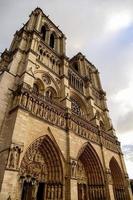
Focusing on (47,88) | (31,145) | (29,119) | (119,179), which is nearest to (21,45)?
(47,88)

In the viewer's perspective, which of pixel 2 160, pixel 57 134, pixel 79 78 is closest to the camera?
pixel 2 160

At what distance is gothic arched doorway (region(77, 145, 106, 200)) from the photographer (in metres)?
12.9

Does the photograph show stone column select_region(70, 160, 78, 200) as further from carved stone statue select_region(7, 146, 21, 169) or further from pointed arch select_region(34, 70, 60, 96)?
pointed arch select_region(34, 70, 60, 96)

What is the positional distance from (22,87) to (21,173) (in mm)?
5170

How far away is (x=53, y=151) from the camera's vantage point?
10.8 meters

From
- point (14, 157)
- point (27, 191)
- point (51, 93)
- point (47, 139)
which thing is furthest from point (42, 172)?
point (51, 93)

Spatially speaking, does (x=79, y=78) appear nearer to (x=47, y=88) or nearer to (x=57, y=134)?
(x=47, y=88)

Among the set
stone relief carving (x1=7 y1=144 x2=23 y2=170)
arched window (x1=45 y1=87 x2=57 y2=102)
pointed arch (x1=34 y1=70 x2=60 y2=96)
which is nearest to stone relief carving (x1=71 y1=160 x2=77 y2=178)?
stone relief carving (x1=7 y1=144 x2=23 y2=170)

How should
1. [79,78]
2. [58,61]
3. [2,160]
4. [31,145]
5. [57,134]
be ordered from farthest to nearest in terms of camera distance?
[79,78]
[58,61]
[57,134]
[31,145]
[2,160]

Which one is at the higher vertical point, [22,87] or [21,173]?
[22,87]

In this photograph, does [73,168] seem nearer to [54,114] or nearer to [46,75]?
[54,114]

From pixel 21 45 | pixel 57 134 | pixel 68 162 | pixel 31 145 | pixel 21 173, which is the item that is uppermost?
pixel 21 45

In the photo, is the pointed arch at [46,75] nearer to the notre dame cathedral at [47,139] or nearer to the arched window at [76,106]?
the notre dame cathedral at [47,139]

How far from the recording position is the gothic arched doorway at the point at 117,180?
1600 centimetres
